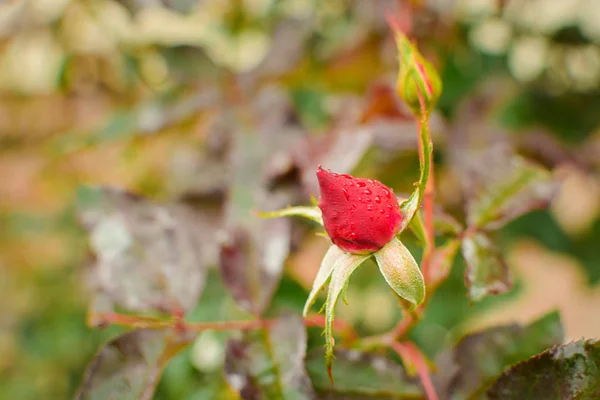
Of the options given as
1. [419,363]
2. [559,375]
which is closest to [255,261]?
[419,363]

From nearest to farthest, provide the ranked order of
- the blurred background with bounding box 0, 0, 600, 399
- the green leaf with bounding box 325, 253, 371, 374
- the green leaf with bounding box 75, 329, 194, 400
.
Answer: the green leaf with bounding box 325, 253, 371, 374 < the green leaf with bounding box 75, 329, 194, 400 < the blurred background with bounding box 0, 0, 600, 399

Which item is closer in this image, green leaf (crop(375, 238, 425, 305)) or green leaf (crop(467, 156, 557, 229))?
green leaf (crop(375, 238, 425, 305))

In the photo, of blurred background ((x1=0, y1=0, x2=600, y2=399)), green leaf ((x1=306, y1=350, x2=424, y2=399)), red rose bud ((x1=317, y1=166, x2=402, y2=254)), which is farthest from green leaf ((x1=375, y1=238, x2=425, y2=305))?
blurred background ((x1=0, y1=0, x2=600, y2=399))

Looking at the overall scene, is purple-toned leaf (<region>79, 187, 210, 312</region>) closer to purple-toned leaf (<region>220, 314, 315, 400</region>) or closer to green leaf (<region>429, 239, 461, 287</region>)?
purple-toned leaf (<region>220, 314, 315, 400</region>)

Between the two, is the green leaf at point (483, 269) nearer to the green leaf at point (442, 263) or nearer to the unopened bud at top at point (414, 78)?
the green leaf at point (442, 263)

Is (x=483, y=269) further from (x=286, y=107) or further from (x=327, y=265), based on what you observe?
(x=286, y=107)

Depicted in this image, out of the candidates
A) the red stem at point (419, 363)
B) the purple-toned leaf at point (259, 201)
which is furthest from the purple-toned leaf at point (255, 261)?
the red stem at point (419, 363)

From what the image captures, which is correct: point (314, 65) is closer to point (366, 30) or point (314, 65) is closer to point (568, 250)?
point (366, 30)
